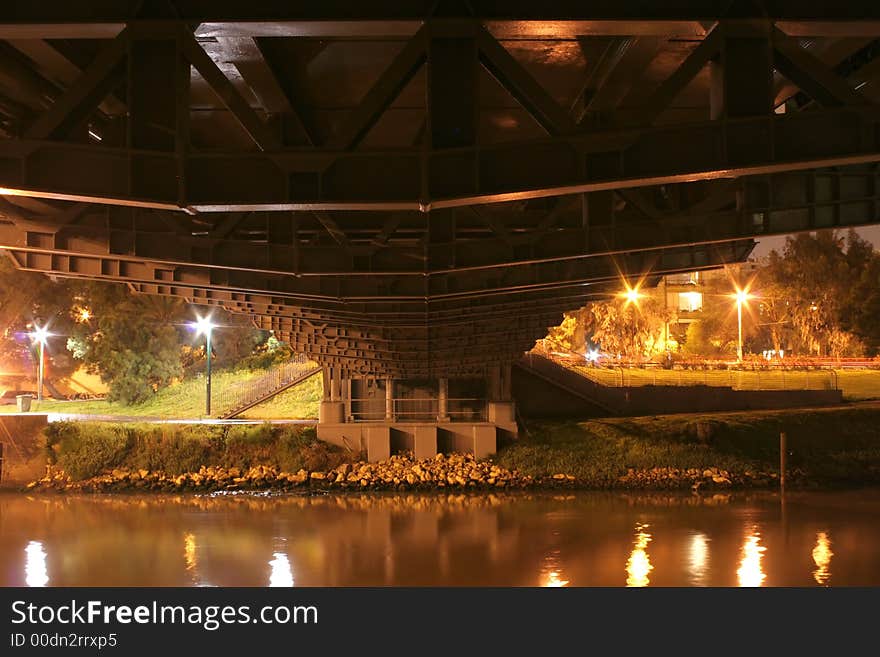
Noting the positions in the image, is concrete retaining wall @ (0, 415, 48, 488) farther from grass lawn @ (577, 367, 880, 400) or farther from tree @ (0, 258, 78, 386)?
grass lawn @ (577, 367, 880, 400)

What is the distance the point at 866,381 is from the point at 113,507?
4343cm

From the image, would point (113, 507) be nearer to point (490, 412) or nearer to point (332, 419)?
point (332, 419)

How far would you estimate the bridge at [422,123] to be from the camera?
910 cm

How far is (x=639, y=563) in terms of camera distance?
878 inches

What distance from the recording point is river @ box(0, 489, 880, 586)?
21484mm

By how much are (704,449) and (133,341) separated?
31682 millimetres

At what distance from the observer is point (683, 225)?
1748 cm

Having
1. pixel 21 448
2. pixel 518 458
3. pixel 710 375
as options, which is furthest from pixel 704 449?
pixel 21 448

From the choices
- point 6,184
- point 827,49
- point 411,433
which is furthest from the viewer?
point 411,433

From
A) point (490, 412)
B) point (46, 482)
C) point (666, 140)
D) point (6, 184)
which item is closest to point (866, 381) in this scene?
point (490, 412)

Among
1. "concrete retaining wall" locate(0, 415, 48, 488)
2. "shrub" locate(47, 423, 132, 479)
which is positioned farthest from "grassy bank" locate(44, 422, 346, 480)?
"concrete retaining wall" locate(0, 415, 48, 488)

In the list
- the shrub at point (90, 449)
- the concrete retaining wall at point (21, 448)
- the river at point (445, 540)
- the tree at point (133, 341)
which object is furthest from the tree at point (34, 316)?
the river at point (445, 540)

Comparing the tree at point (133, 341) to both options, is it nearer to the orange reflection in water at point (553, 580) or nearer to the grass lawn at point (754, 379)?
the grass lawn at point (754, 379)

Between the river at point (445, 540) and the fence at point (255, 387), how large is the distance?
14066mm
